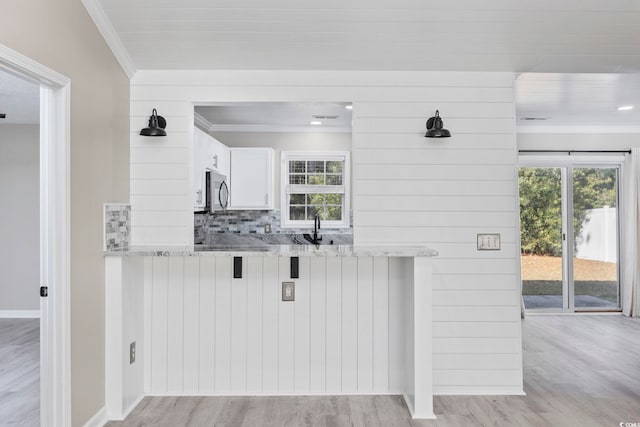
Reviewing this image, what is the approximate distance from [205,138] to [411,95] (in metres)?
2.14

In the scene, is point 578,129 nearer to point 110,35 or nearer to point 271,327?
point 271,327

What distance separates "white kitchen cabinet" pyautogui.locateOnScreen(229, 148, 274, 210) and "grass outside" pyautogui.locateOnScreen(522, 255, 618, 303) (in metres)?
3.52

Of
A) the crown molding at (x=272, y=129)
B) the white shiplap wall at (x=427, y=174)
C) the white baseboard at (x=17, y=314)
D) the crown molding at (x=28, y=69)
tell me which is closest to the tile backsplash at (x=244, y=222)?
the crown molding at (x=272, y=129)

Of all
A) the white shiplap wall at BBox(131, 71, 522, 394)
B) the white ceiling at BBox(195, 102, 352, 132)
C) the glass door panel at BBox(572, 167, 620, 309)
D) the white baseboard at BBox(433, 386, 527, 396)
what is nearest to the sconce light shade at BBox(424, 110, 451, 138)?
the white shiplap wall at BBox(131, 71, 522, 394)

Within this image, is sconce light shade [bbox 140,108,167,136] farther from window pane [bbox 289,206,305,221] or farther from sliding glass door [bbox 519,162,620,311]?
sliding glass door [bbox 519,162,620,311]

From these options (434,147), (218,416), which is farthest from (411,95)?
(218,416)

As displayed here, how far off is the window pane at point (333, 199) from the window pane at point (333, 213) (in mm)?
53

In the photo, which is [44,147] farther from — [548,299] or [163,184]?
[548,299]

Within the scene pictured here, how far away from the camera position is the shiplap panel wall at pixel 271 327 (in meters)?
3.15

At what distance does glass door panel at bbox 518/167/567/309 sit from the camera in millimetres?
5906

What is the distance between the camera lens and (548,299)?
19.6 feet

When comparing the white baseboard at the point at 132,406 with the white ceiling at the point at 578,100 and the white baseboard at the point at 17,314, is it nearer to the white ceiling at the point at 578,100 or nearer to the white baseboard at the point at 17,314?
the white baseboard at the point at 17,314

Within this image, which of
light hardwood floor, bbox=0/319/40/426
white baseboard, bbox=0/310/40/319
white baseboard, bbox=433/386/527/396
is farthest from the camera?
white baseboard, bbox=0/310/40/319

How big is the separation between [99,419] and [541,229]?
17.9 ft
